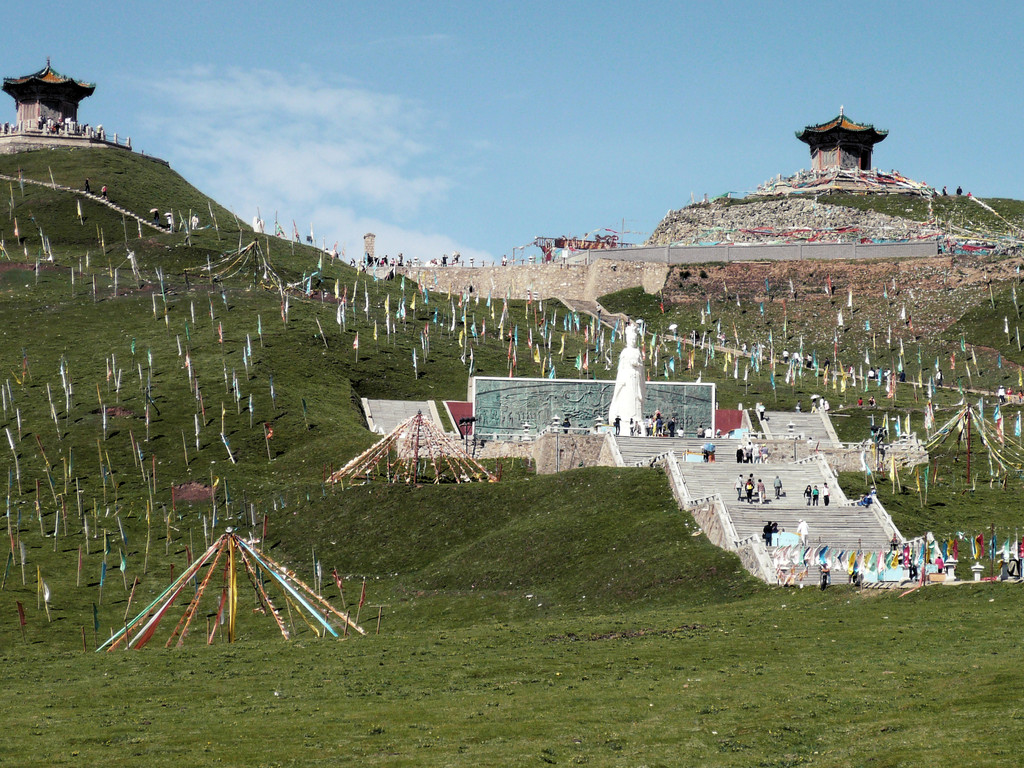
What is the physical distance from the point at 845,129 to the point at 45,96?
90.6 metres

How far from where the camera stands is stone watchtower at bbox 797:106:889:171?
17688 cm

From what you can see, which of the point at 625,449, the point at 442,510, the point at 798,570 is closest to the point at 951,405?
the point at 625,449

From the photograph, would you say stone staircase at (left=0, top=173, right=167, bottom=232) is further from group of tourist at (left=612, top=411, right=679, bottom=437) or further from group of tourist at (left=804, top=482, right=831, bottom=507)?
group of tourist at (left=804, top=482, right=831, bottom=507)

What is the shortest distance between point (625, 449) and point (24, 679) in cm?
3449

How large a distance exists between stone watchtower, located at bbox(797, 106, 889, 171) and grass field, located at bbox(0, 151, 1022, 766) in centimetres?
5092

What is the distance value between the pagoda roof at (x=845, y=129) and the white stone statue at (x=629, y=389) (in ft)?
354

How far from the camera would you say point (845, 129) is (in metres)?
177

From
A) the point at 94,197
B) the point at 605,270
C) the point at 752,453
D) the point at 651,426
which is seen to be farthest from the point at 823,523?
the point at 94,197

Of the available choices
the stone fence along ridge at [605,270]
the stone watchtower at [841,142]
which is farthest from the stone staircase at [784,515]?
the stone watchtower at [841,142]

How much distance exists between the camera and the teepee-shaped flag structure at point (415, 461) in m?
73.9

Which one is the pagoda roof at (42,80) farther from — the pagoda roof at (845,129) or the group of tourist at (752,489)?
the group of tourist at (752,489)

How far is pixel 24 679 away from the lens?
42.4 metres

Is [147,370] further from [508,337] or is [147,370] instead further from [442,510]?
[442,510]

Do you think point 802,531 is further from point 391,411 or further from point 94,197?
point 94,197
